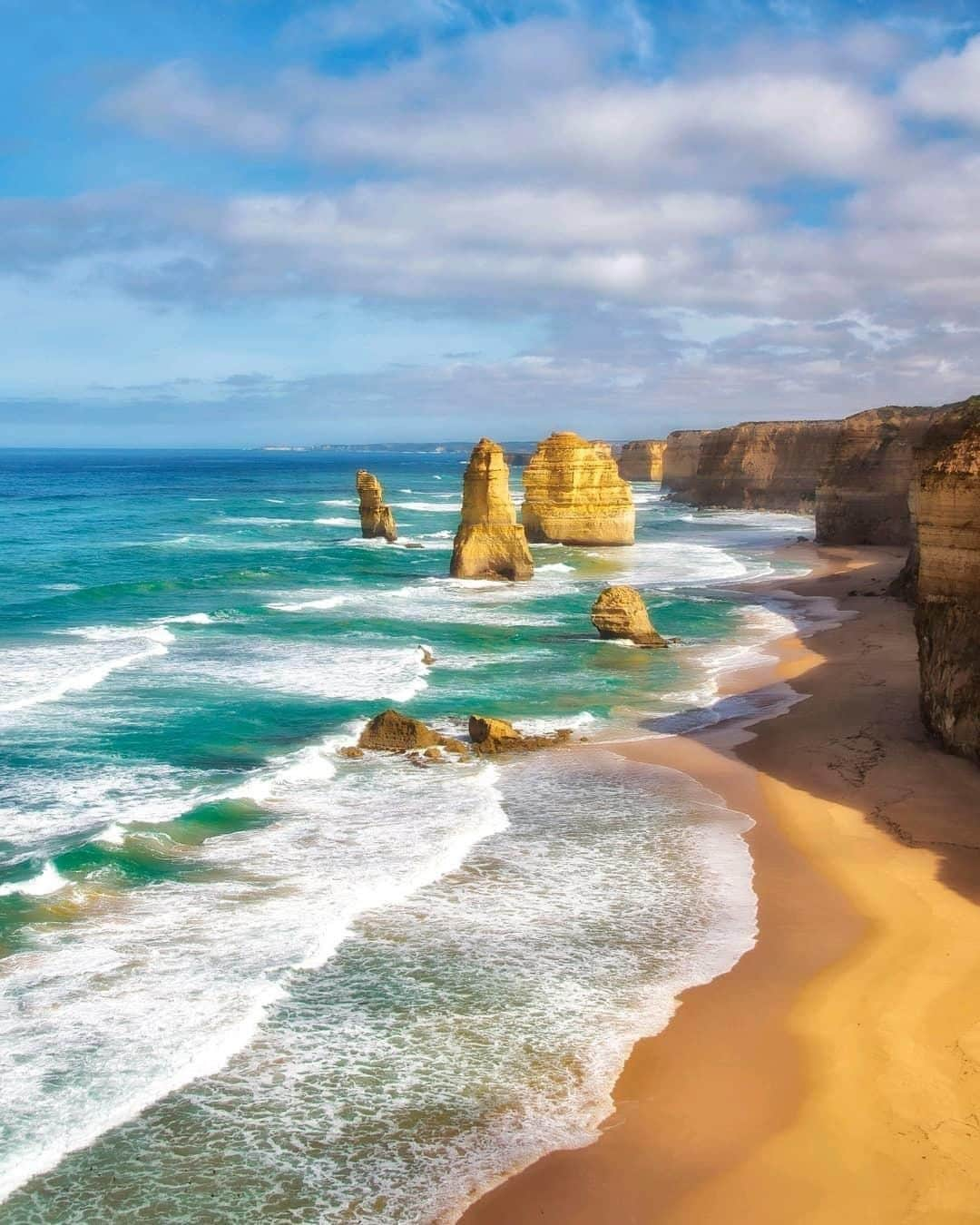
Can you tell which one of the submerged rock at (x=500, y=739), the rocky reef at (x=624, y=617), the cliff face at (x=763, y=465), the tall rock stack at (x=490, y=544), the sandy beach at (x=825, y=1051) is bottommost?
the sandy beach at (x=825, y=1051)

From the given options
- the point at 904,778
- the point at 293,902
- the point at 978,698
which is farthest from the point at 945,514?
the point at 293,902

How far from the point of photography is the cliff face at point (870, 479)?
2181 inches

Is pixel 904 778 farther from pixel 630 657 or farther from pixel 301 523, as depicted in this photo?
pixel 301 523

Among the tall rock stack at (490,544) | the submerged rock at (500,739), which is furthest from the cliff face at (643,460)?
the submerged rock at (500,739)

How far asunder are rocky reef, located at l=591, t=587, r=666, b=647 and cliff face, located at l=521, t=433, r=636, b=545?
23.0 metres

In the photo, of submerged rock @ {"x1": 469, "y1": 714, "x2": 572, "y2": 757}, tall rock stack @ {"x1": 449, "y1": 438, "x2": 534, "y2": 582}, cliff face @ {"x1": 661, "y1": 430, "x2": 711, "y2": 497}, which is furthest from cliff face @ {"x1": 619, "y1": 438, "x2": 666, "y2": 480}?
submerged rock @ {"x1": 469, "y1": 714, "x2": 572, "y2": 757}

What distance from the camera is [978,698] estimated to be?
19000 mm

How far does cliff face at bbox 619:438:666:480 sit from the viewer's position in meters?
138

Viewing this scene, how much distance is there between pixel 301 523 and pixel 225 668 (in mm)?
49794

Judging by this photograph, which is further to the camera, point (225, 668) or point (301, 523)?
point (301, 523)

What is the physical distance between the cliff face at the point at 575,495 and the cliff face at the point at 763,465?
33.2 meters

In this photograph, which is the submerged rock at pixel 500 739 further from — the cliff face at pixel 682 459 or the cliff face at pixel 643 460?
the cliff face at pixel 643 460

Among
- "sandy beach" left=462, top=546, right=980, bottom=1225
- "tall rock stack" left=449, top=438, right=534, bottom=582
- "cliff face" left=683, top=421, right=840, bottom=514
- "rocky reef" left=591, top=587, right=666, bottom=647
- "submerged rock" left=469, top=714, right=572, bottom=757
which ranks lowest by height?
"sandy beach" left=462, top=546, right=980, bottom=1225

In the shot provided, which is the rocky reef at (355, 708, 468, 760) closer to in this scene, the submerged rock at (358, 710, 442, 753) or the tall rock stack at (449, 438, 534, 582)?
the submerged rock at (358, 710, 442, 753)
